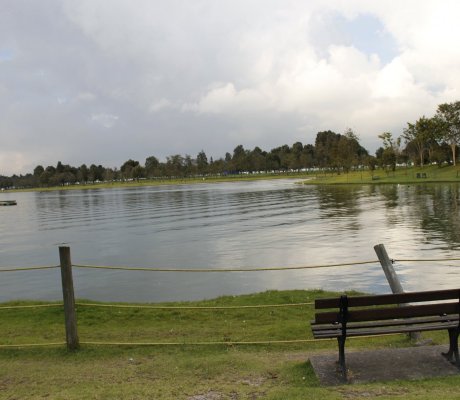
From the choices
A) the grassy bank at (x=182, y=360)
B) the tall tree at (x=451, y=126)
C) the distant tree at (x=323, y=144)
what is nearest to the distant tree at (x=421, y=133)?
the tall tree at (x=451, y=126)

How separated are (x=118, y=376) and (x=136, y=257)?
16622 mm

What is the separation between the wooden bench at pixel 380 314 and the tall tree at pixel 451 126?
9393 cm

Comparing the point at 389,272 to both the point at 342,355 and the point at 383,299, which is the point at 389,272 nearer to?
the point at 383,299

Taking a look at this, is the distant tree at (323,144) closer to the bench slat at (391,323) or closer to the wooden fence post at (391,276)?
the wooden fence post at (391,276)

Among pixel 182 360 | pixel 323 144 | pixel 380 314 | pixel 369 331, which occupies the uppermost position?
pixel 323 144

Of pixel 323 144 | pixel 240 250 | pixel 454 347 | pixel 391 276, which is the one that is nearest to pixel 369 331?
pixel 454 347

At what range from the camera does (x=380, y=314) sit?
6320 mm

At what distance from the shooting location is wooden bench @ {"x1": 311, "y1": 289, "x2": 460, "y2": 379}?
6199 millimetres

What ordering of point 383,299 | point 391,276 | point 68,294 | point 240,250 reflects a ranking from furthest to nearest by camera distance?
1. point 240,250
2. point 391,276
3. point 68,294
4. point 383,299

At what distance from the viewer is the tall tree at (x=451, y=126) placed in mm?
93562

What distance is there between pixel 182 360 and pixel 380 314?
10.3 feet

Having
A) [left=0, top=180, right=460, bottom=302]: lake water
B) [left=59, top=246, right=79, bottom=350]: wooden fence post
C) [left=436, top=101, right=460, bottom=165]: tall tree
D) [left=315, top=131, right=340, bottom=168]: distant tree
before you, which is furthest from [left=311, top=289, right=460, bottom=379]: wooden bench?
[left=315, top=131, right=340, bottom=168]: distant tree

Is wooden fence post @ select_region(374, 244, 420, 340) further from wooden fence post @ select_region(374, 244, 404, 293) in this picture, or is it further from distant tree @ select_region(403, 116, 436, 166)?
distant tree @ select_region(403, 116, 436, 166)

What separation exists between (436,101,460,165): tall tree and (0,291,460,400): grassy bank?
92113 mm
